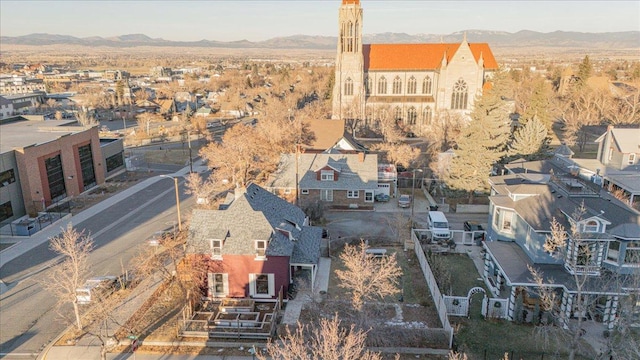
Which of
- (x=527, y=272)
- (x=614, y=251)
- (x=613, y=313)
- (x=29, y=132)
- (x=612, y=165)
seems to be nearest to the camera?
(x=613, y=313)

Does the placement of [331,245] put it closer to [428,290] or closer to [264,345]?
[428,290]

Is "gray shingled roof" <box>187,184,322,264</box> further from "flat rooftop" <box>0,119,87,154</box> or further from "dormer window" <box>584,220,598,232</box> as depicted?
"flat rooftop" <box>0,119,87,154</box>

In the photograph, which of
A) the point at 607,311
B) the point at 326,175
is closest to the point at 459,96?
the point at 326,175

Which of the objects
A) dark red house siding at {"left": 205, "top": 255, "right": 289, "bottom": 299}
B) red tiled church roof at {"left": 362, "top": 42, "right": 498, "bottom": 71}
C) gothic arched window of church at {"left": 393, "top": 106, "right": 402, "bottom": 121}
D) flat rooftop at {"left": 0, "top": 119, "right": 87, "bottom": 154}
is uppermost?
red tiled church roof at {"left": 362, "top": 42, "right": 498, "bottom": 71}

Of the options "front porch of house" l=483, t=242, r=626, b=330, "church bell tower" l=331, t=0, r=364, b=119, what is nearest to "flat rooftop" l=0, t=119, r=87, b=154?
"front porch of house" l=483, t=242, r=626, b=330

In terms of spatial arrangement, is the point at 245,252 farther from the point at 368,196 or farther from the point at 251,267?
the point at 368,196
